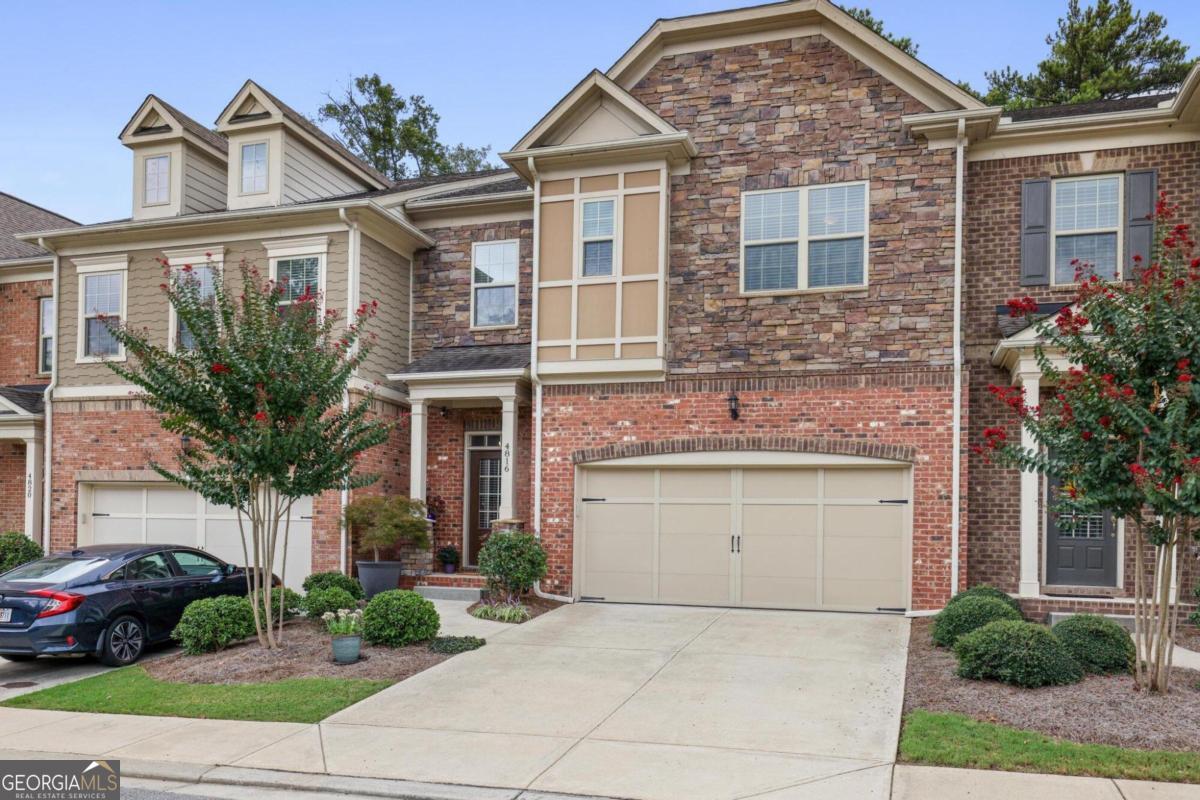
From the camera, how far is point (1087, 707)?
7.74 meters

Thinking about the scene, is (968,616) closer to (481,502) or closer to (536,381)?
(536,381)

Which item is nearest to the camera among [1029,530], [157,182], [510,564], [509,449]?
[1029,530]

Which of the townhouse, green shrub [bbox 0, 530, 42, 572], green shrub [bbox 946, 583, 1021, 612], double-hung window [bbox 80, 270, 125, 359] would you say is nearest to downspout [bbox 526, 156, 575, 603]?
the townhouse

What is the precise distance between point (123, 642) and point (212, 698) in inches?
103

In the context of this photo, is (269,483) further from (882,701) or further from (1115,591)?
(1115,591)

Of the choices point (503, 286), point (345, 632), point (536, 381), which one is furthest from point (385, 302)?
point (345, 632)

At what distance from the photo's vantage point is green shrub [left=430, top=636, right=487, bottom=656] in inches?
424

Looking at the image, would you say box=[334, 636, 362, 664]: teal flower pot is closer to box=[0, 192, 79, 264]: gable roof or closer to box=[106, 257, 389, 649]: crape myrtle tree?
box=[106, 257, 389, 649]: crape myrtle tree

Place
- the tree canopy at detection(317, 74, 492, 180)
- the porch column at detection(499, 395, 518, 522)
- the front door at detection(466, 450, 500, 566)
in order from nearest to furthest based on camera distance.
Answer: the porch column at detection(499, 395, 518, 522) → the front door at detection(466, 450, 500, 566) → the tree canopy at detection(317, 74, 492, 180)

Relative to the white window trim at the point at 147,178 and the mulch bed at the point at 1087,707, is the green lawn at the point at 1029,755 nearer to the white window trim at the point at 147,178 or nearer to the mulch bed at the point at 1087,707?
the mulch bed at the point at 1087,707

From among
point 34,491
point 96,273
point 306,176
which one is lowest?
point 34,491

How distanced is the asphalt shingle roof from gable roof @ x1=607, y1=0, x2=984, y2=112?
4.58 meters

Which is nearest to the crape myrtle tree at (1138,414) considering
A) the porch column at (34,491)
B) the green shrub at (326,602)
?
the green shrub at (326,602)

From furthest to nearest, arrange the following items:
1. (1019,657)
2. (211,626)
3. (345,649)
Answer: (211,626) → (345,649) → (1019,657)
